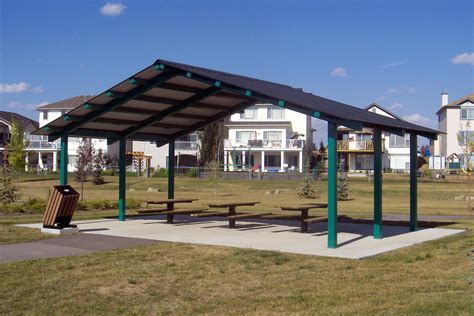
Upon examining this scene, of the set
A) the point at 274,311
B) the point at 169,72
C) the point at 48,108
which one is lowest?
the point at 274,311

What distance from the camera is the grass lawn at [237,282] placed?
8.27 meters

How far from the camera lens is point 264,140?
219 feet

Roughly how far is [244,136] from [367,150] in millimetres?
13177

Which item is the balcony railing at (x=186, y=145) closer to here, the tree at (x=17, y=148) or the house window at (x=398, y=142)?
the tree at (x=17, y=148)

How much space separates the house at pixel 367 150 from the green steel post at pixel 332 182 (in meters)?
52.9

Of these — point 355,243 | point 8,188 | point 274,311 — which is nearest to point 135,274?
point 274,311

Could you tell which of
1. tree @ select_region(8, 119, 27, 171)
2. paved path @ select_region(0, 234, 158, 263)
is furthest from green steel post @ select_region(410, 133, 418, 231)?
tree @ select_region(8, 119, 27, 171)

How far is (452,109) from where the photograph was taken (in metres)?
70.1

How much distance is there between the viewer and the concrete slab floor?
13812mm

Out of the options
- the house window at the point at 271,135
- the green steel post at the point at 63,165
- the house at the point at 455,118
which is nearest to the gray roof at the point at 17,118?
the house window at the point at 271,135

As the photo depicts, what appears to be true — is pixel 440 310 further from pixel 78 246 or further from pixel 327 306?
pixel 78 246

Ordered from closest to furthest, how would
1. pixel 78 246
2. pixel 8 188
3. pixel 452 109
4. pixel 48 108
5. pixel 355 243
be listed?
pixel 78 246 < pixel 355 243 < pixel 8 188 < pixel 452 109 < pixel 48 108

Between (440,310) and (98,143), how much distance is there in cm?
6520

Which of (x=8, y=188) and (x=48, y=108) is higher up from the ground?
(x=48, y=108)
